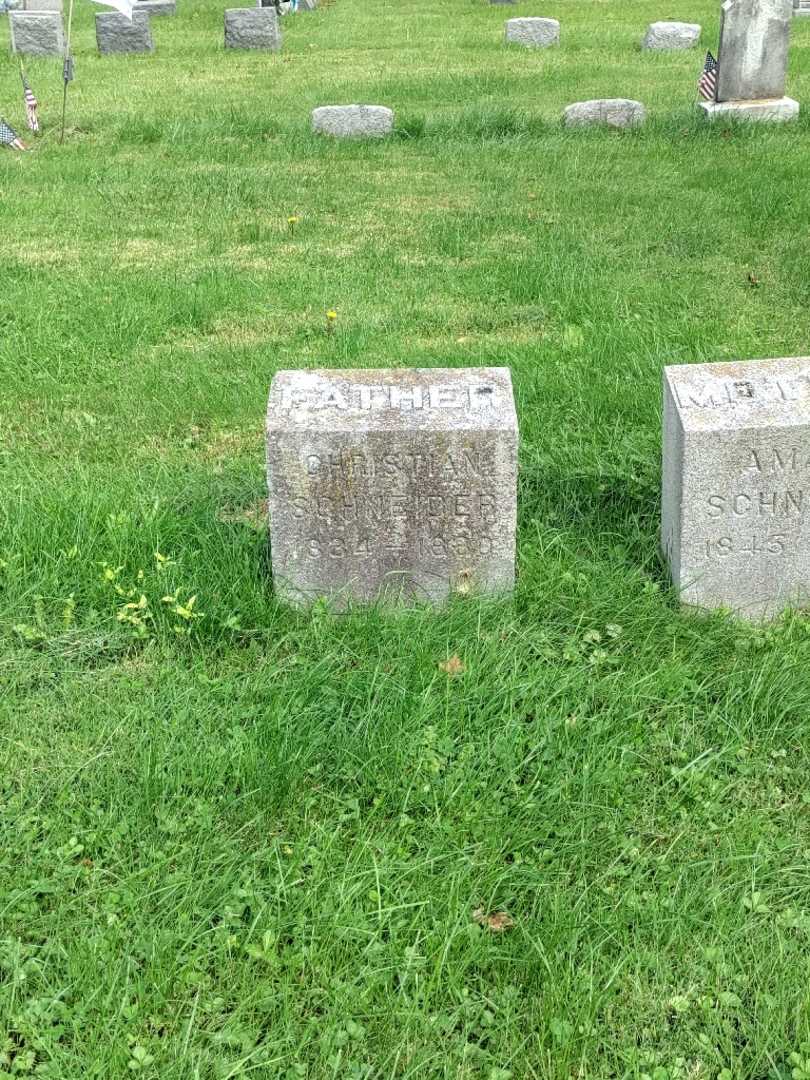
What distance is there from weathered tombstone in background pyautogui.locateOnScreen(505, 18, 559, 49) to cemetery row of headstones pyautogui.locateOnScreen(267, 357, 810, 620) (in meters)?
14.2

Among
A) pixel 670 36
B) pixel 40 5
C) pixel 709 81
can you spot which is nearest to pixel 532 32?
pixel 670 36

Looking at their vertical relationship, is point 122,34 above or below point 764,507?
above

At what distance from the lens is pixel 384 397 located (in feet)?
12.4

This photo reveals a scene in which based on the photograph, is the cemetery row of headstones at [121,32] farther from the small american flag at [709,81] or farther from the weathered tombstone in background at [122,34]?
the small american flag at [709,81]

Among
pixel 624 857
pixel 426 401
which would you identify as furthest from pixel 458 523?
pixel 624 857

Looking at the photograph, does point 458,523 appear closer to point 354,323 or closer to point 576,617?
point 576,617

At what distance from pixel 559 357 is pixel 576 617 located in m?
2.35

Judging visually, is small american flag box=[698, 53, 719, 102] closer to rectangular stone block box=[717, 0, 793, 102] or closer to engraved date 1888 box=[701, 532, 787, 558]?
rectangular stone block box=[717, 0, 793, 102]

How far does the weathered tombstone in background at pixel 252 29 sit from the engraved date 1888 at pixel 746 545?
14.9 m

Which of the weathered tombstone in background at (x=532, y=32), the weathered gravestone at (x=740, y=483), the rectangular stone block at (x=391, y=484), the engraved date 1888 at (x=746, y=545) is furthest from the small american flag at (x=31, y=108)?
the engraved date 1888 at (x=746, y=545)

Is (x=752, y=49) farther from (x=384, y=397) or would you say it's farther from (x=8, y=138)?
(x=384, y=397)

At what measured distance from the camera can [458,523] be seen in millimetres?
3768

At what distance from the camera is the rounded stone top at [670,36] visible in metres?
15.9

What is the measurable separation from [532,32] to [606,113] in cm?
636
